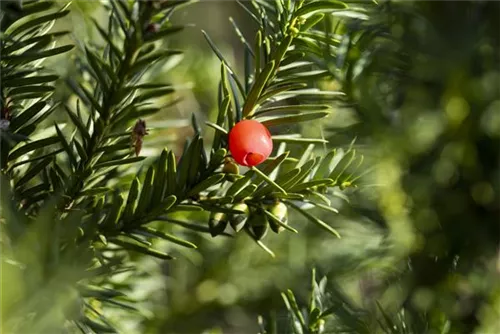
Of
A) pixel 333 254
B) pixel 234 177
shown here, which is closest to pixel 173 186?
pixel 234 177

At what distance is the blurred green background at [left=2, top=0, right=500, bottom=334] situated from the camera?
0.53m

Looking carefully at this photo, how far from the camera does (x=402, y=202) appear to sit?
60cm

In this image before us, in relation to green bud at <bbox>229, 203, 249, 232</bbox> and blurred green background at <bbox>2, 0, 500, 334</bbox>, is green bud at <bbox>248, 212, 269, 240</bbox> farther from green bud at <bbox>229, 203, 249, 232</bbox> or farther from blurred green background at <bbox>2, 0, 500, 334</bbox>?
blurred green background at <bbox>2, 0, 500, 334</bbox>

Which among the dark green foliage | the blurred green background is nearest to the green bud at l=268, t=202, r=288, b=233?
the dark green foliage

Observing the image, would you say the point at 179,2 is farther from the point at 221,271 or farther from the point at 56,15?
the point at 221,271

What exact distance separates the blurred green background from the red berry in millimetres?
154

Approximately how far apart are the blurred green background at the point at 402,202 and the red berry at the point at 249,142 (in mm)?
154

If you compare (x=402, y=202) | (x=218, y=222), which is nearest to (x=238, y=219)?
(x=218, y=222)

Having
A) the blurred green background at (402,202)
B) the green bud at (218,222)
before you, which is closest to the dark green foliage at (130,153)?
the green bud at (218,222)

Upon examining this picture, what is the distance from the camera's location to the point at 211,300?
2.08 ft

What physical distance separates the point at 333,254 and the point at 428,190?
Result: 0.32 feet

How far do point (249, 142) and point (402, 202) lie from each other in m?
0.31

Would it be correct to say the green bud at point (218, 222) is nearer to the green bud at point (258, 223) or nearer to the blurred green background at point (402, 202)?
the green bud at point (258, 223)

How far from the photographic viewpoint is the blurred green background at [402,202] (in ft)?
1.73
